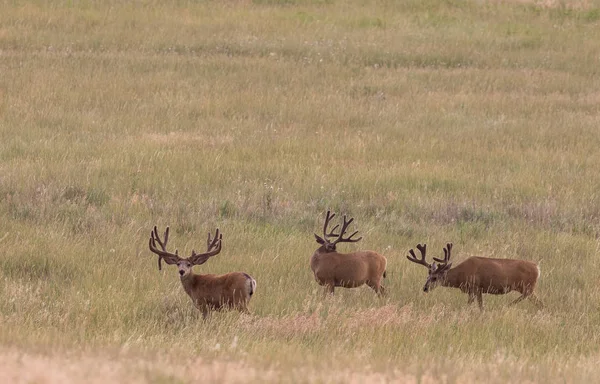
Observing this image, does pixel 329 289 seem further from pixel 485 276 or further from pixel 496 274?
pixel 496 274

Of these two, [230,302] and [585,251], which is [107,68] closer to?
[585,251]

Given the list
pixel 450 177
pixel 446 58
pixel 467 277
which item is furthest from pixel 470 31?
pixel 467 277

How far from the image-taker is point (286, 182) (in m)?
16.1

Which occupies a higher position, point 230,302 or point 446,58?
point 446,58

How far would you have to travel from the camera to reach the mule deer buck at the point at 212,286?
369 inches

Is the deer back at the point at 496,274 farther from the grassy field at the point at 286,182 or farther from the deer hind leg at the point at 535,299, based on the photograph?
the grassy field at the point at 286,182

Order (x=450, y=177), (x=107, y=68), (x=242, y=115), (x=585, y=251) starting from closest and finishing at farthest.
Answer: (x=585, y=251), (x=450, y=177), (x=242, y=115), (x=107, y=68)

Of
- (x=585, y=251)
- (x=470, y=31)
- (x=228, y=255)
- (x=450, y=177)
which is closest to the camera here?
(x=228, y=255)

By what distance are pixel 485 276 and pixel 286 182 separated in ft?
19.1

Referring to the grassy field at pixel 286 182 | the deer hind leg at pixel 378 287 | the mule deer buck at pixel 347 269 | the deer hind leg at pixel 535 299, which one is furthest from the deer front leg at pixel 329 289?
the deer hind leg at pixel 535 299

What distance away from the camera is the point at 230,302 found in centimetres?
949

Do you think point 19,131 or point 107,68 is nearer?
point 19,131

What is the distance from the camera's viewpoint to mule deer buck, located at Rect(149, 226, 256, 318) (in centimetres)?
938

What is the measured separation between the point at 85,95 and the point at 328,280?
13.2m
